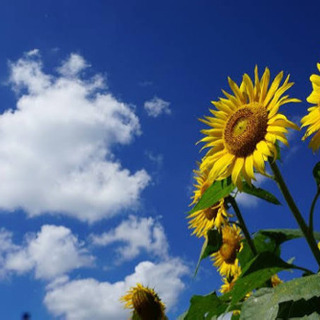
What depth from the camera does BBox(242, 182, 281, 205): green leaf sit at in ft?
10.8

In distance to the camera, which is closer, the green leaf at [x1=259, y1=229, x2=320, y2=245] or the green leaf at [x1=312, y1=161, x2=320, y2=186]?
the green leaf at [x1=312, y1=161, x2=320, y2=186]

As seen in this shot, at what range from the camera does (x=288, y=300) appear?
2.32 m

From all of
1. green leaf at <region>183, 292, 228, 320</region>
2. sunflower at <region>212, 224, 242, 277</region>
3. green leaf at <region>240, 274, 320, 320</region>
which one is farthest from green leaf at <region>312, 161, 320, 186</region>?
sunflower at <region>212, 224, 242, 277</region>

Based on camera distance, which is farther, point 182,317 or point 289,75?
point 182,317

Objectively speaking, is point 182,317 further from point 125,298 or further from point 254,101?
point 254,101

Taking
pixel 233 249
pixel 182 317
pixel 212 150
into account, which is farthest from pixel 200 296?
pixel 233 249

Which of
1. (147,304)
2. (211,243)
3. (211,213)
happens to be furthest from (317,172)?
(147,304)

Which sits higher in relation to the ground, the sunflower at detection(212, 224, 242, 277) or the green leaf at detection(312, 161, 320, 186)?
the sunflower at detection(212, 224, 242, 277)

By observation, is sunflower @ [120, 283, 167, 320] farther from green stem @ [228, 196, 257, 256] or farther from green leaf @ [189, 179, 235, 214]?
green leaf @ [189, 179, 235, 214]

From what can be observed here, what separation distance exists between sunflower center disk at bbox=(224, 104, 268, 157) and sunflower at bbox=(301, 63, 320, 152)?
24 centimetres

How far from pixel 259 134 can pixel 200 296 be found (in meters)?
1.01

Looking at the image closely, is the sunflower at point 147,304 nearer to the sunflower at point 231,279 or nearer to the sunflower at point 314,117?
the sunflower at point 231,279

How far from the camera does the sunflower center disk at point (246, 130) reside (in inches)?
123

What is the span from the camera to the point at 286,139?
2.87m
